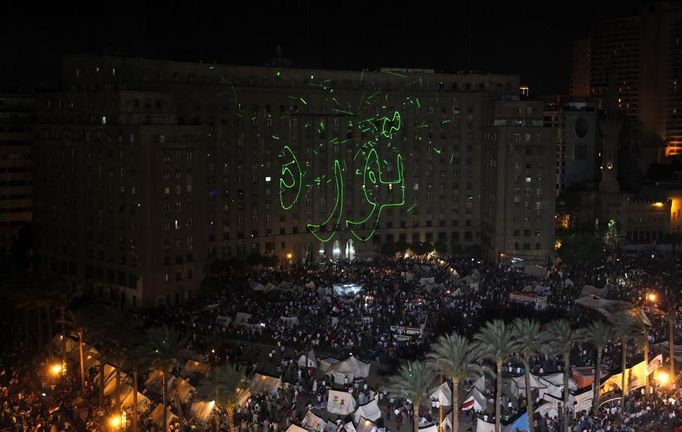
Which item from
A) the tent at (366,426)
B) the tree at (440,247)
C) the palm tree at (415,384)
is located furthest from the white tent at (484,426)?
the tree at (440,247)

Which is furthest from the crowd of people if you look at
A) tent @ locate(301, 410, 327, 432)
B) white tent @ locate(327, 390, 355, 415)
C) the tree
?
the tree

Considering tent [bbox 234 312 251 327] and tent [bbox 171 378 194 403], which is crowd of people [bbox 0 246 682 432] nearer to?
tent [bbox 234 312 251 327]

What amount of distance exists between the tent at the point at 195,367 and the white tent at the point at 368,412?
11585 millimetres

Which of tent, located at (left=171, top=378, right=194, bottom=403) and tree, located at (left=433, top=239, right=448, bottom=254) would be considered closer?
tent, located at (left=171, top=378, right=194, bottom=403)

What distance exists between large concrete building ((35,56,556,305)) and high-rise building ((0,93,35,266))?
1490 centimetres

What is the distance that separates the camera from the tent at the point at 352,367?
59250 mm

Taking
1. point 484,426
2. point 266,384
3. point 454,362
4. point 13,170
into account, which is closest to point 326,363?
point 266,384

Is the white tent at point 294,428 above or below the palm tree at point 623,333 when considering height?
below

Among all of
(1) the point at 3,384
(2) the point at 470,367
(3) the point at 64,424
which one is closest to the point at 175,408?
(3) the point at 64,424

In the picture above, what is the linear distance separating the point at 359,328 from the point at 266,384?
1373cm

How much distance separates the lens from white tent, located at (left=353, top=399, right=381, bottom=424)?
5259 cm

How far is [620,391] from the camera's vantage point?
5794 centimetres

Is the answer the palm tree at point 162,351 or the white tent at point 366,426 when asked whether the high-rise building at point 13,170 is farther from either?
the white tent at point 366,426

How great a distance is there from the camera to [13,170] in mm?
109688
